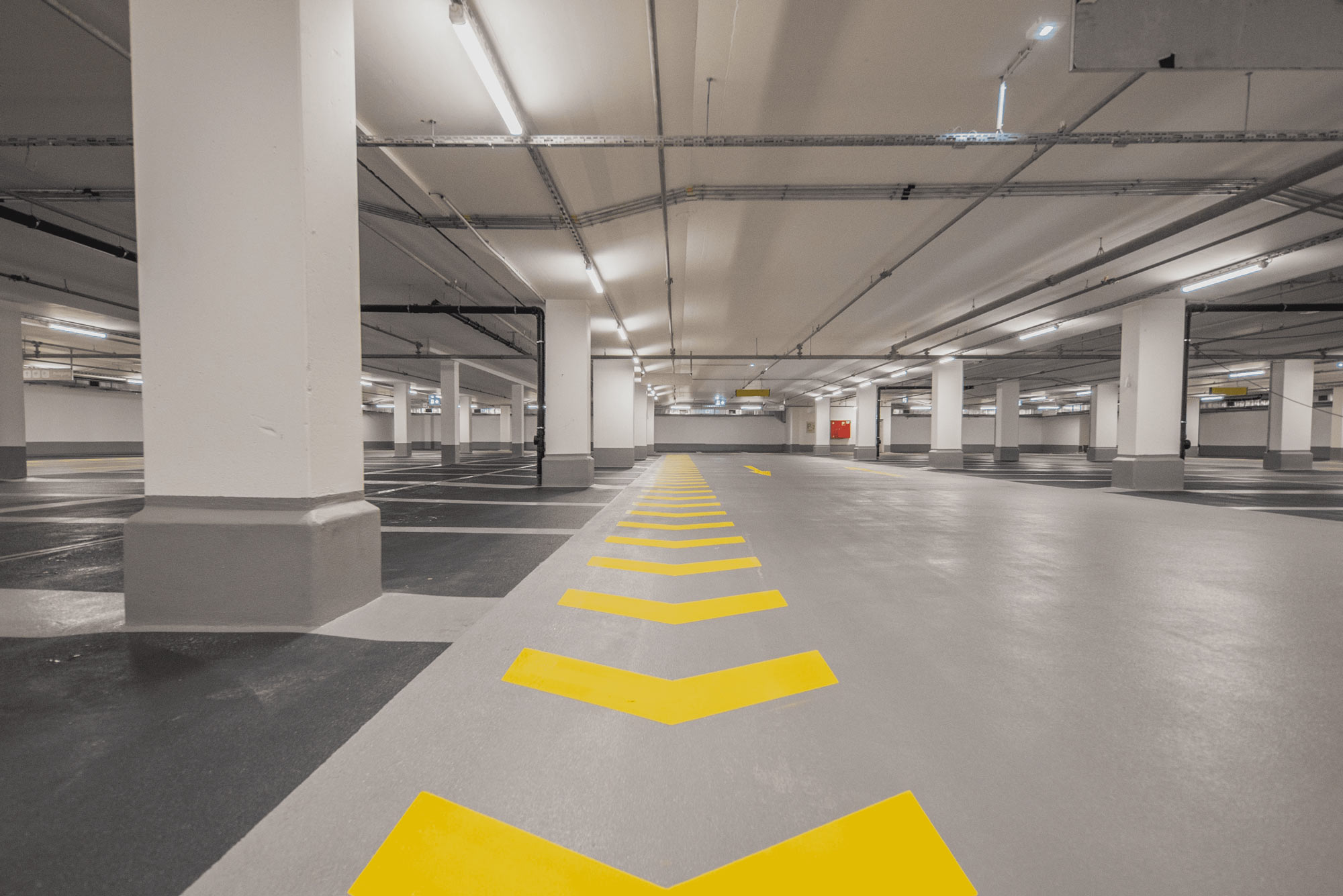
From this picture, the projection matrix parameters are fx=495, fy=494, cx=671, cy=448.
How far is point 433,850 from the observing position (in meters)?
1.31

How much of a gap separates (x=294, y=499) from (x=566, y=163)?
5385mm

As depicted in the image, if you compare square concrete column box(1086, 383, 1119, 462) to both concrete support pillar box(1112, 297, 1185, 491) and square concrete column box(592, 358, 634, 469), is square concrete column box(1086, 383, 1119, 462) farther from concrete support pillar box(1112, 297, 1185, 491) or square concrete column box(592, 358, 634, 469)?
square concrete column box(592, 358, 634, 469)

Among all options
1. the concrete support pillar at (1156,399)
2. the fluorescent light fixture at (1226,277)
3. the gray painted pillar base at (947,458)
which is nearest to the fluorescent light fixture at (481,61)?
the fluorescent light fixture at (1226,277)

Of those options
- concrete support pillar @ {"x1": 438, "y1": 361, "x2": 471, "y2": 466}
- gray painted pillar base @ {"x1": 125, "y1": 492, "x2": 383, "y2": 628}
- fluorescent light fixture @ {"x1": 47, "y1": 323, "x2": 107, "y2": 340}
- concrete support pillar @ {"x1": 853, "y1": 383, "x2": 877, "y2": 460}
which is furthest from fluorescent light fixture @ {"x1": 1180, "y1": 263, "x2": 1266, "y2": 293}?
fluorescent light fixture @ {"x1": 47, "y1": 323, "x2": 107, "y2": 340}

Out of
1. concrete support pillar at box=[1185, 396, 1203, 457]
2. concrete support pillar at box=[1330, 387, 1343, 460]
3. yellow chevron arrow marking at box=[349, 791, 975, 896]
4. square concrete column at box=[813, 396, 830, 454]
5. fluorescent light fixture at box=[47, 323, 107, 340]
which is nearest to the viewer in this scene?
yellow chevron arrow marking at box=[349, 791, 975, 896]

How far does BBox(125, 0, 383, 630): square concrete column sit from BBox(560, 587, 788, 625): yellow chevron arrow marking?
154cm

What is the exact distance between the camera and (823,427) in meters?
35.7

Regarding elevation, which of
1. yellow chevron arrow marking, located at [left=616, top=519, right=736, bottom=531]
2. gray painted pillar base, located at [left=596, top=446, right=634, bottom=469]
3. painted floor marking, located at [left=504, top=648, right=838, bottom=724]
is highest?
gray painted pillar base, located at [left=596, top=446, right=634, bottom=469]

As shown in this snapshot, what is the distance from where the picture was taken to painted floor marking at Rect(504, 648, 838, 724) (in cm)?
207

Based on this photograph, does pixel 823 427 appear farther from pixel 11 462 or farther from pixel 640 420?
pixel 11 462

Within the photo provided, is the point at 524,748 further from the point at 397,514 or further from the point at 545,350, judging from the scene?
the point at 545,350

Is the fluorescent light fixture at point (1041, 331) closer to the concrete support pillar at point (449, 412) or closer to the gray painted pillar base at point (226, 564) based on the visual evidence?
the gray painted pillar base at point (226, 564)

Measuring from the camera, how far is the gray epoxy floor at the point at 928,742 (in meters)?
1.32

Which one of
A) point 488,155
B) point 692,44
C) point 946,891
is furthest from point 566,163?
point 946,891
